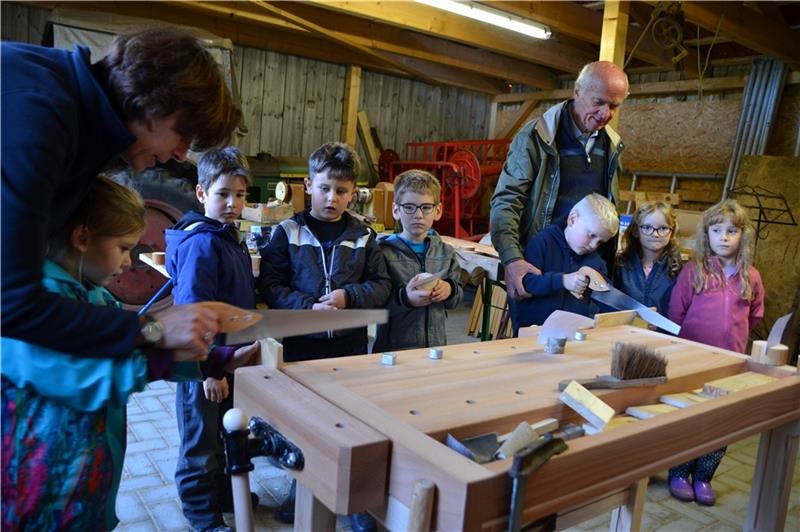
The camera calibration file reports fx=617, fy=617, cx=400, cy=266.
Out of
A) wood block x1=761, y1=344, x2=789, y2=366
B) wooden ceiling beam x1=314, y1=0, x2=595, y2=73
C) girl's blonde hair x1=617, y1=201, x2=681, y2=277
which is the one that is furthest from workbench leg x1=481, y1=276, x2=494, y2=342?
wooden ceiling beam x1=314, y1=0, x2=595, y2=73

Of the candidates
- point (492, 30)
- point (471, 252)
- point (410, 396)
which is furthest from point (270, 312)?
point (492, 30)

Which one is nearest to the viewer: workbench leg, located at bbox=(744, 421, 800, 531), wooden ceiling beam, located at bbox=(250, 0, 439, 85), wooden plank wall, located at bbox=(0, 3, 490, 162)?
workbench leg, located at bbox=(744, 421, 800, 531)

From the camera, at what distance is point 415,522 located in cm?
97

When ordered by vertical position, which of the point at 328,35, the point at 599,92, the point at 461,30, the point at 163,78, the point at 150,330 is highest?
the point at 461,30

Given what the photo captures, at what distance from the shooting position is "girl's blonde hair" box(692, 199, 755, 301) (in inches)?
118

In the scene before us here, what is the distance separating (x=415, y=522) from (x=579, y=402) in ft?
1.85

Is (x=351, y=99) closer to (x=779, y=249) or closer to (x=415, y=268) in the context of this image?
(x=779, y=249)

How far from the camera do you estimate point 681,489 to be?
2.91 meters

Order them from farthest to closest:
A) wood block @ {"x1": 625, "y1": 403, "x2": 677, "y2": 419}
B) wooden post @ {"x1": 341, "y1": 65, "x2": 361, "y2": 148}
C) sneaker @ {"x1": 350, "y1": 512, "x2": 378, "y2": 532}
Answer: wooden post @ {"x1": 341, "y1": 65, "x2": 361, "y2": 148}
sneaker @ {"x1": 350, "y1": 512, "x2": 378, "y2": 532}
wood block @ {"x1": 625, "y1": 403, "x2": 677, "y2": 419}

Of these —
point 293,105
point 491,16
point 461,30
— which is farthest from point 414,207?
point 293,105

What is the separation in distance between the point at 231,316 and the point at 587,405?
2.61 feet

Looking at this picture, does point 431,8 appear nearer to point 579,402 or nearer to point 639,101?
point 639,101

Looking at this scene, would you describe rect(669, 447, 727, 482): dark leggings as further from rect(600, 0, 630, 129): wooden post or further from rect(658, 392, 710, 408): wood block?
rect(600, 0, 630, 129): wooden post

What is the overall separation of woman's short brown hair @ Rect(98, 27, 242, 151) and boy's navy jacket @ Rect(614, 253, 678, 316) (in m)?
2.47
